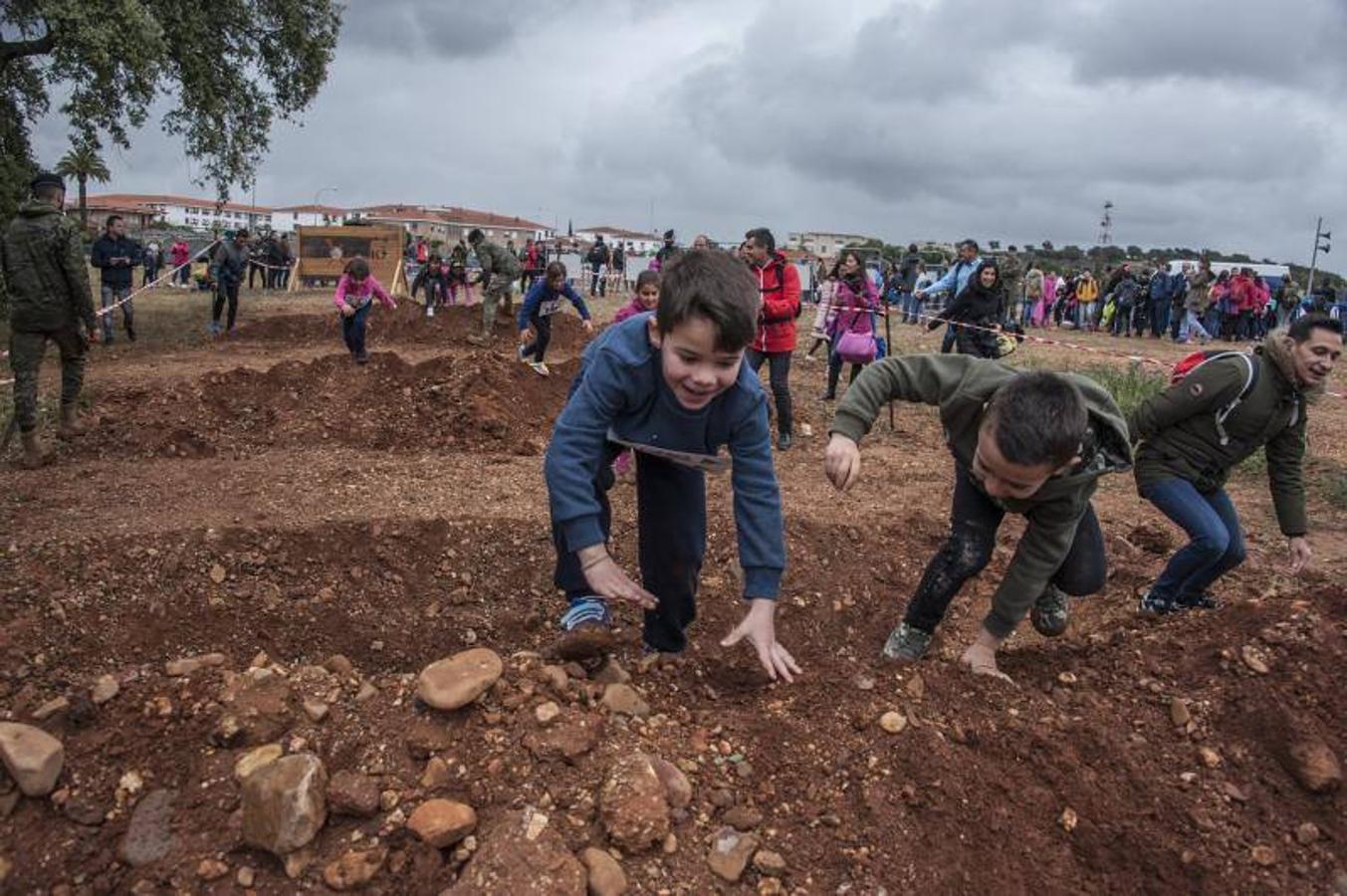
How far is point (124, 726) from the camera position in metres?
2.40

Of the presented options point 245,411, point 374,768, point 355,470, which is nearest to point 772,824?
point 374,768

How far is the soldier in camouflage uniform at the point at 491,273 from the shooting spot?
14.4 m

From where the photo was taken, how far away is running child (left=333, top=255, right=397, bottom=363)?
1007 cm

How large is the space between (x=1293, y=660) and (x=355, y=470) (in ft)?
17.8

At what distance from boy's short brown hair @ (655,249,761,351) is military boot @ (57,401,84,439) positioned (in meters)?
6.36

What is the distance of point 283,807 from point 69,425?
633 cm

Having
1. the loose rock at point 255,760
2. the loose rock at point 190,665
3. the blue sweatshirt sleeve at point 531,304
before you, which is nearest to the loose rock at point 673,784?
the loose rock at point 255,760

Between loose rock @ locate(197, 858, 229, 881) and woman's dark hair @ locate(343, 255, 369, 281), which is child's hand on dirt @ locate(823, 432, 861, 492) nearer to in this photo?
loose rock @ locate(197, 858, 229, 881)

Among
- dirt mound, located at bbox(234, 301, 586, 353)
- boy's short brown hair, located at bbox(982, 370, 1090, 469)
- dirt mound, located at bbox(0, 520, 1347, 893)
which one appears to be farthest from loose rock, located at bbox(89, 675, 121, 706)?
dirt mound, located at bbox(234, 301, 586, 353)

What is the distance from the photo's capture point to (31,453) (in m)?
6.33

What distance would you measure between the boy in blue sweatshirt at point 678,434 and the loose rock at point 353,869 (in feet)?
2.79

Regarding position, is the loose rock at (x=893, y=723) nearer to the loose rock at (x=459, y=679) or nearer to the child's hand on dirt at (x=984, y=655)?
the child's hand on dirt at (x=984, y=655)

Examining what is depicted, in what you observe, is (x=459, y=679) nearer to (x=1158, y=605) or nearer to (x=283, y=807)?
(x=283, y=807)

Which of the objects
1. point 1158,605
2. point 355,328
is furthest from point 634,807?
point 355,328
